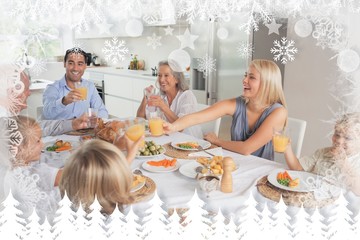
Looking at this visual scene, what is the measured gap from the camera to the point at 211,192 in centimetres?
77

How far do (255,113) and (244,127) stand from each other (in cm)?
7

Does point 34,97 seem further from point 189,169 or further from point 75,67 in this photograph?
point 189,169

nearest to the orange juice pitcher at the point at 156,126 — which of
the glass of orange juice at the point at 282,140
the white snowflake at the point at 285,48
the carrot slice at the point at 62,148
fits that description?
the carrot slice at the point at 62,148

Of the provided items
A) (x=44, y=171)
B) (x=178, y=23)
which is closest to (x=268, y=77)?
(x=178, y=23)

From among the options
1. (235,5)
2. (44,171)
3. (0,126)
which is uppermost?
(235,5)

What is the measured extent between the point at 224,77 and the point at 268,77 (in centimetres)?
58

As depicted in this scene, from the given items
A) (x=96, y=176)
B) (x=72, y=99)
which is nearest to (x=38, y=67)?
(x=96, y=176)

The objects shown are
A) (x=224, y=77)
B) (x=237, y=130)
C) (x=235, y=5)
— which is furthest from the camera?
(x=224, y=77)

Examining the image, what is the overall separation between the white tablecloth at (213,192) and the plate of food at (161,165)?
0.04ft

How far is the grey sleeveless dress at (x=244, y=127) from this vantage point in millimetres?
1198

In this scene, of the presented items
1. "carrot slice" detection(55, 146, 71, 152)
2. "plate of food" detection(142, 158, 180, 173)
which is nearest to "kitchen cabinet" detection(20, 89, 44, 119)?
"carrot slice" detection(55, 146, 71, 152)

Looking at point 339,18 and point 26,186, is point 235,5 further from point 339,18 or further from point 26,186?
point 26,186

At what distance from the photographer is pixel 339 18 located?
26.9 inches

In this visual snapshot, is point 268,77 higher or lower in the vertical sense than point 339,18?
lower
